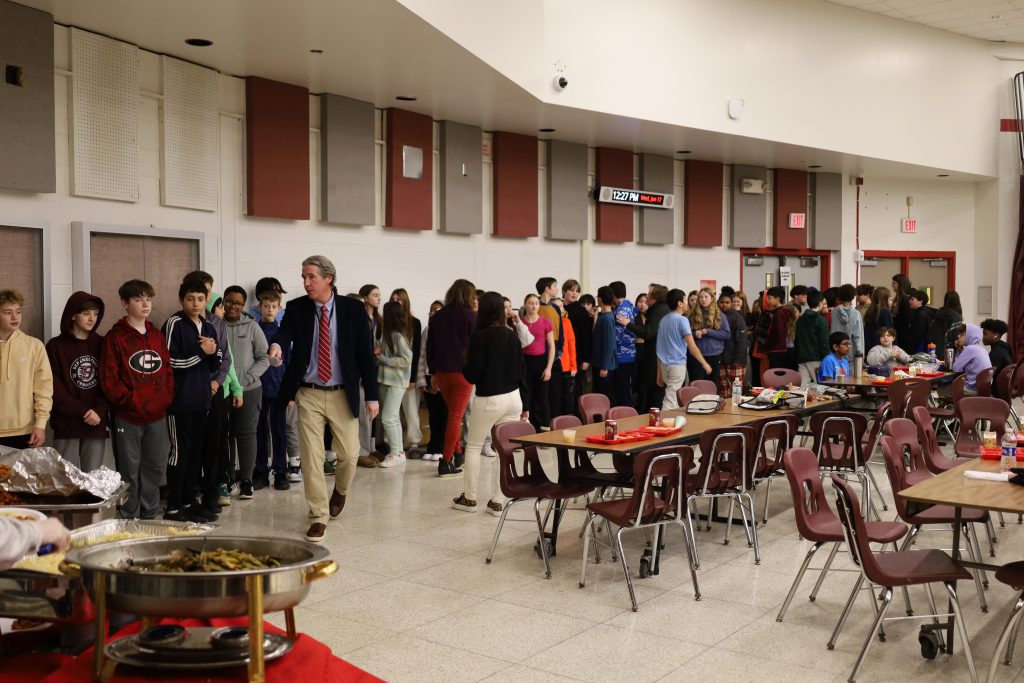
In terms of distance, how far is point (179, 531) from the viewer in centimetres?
279

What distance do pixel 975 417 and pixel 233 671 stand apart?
722cm

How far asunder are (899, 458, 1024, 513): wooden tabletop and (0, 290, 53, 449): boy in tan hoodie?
527 cm

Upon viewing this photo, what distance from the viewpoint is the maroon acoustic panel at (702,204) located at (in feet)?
51.5

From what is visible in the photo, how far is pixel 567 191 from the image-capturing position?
1373cm

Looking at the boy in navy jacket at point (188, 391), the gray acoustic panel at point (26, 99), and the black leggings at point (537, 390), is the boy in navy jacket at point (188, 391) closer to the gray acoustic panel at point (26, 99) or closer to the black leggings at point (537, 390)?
the gray acoustic panel at point (26, 99)

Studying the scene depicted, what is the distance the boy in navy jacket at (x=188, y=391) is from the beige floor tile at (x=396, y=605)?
7.49 feet

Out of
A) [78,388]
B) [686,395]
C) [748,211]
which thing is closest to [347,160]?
[686,395]

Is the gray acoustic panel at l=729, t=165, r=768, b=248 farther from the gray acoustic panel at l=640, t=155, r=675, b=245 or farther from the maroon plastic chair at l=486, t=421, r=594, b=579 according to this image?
the maroon plastic chair at l=486, t=421, r=594, b=579

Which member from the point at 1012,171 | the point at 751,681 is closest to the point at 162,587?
the point at 751,681

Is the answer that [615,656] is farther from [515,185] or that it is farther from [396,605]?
[515,185]

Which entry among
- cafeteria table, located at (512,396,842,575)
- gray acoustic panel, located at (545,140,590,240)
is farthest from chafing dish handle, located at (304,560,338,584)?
gray acoustic panel, located at (545,140,590,240)

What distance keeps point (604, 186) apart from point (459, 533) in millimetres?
8143

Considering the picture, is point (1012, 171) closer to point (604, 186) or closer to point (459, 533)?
point (604, 186)

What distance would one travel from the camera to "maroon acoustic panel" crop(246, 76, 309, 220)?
9727 mm
